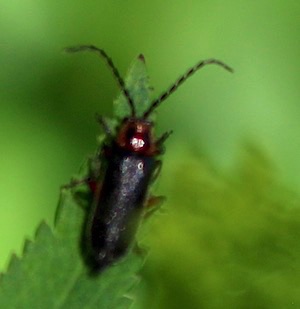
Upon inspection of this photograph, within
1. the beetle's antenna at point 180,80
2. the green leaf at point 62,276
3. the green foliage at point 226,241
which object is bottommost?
the green leaf at point 62,276

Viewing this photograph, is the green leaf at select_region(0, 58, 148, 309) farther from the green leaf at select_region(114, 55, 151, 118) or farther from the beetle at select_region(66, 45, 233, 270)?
the green leaf at select_region(114, 55, 151, 118)

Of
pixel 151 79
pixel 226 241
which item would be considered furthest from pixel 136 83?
pixel 151 79

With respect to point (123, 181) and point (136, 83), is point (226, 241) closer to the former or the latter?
point (123, 181)

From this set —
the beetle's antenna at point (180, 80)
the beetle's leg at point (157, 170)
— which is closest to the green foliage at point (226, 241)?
the beetle's leg at point (157, 170)

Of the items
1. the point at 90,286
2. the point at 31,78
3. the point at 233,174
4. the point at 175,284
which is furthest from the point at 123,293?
the point at 31,78

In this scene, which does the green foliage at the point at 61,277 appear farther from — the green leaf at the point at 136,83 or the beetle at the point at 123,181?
the green leaf at the point at 136,83

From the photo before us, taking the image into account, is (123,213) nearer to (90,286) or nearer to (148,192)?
(148,192)
